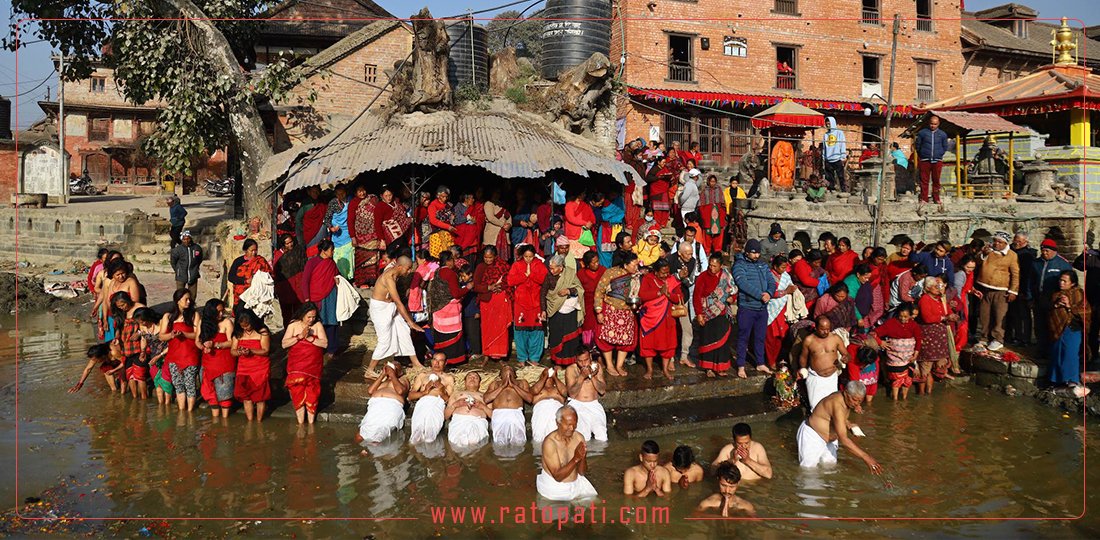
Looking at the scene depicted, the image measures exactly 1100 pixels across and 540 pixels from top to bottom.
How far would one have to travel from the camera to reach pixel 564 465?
6.36 m

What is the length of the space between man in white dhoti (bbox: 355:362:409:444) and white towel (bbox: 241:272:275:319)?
7.21 ft

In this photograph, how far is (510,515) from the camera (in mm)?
6199

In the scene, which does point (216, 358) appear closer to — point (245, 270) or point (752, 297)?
point (245, 270)

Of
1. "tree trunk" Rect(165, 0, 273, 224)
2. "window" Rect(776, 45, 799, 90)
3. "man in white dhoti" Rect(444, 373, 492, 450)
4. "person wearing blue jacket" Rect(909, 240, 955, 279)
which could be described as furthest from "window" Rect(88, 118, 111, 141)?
"person wearing blue jacket" Rect(909, 240, 955, 279)

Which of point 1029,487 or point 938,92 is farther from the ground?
point 938,92

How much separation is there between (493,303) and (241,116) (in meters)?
9.56

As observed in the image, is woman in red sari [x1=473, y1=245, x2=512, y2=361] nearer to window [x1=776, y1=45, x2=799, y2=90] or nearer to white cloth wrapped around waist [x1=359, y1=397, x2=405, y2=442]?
white cloth wrapped around waist [x1=359, y1=397, x2=405, y2=442]

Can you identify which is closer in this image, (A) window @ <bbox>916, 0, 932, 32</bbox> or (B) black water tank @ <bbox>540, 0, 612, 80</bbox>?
(B) black water tank @ <bbox>540, 0, 612, 80</bbox>

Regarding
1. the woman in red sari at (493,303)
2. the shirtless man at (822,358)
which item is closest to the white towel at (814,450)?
the shirtless man at (822,358)

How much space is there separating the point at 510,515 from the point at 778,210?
1005 cm

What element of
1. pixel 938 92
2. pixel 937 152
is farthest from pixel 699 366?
pixel 938 92

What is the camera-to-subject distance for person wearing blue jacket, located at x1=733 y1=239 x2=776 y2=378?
361 inches

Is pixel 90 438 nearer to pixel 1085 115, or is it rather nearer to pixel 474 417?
pixel 474 417

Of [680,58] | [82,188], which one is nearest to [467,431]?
[680,58]
